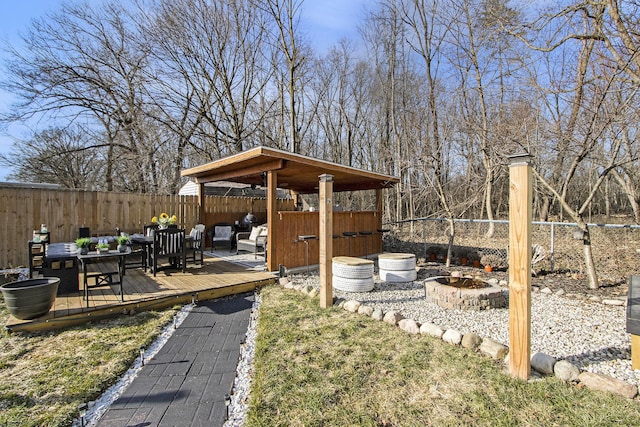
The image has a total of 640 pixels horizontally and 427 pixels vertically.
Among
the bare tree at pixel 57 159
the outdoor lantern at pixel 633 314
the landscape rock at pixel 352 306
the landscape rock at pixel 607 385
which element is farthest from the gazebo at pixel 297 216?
the bare tree at pixel 57 159

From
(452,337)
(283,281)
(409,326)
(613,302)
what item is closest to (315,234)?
(283,281)

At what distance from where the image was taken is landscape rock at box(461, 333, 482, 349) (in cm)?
312

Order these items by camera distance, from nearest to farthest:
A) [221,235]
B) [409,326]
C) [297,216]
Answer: [409,326], [297,216], [221,235]

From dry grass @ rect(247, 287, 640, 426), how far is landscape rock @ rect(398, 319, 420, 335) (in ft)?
0.39

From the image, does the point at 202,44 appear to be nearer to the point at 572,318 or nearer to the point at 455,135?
the point at 455,135

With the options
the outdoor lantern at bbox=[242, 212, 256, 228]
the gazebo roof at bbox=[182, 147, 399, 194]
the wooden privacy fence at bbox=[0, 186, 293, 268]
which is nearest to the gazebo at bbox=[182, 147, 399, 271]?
the gazebo roof at bbox=[182, 147, 399, 194]

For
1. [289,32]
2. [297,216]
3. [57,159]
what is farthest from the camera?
[57,159]

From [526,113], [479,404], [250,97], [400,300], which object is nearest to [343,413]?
[479,404]

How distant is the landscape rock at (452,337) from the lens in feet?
10.5

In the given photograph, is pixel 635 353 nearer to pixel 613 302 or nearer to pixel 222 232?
pixel 613 302

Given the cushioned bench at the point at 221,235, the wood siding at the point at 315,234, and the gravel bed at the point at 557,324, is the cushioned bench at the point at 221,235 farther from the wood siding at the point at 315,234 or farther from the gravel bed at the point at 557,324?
the gravel bed at the point at 557,324

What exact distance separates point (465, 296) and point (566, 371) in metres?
1.80

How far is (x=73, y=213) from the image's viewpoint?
23.9ft

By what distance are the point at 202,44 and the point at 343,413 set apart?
597 inches
